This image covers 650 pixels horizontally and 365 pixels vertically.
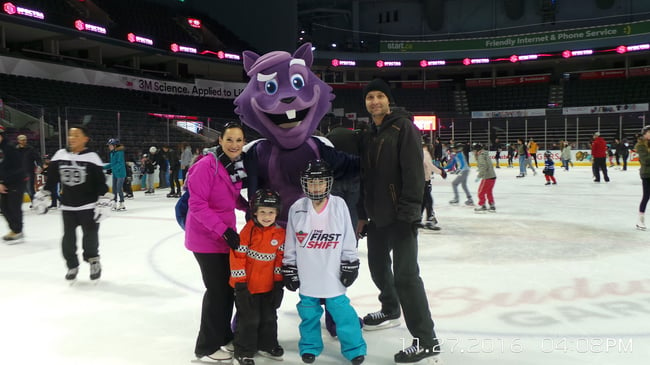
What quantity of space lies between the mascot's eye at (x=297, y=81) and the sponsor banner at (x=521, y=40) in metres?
30.0

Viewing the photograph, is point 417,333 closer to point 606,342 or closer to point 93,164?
point 606,342

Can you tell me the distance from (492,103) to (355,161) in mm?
30061

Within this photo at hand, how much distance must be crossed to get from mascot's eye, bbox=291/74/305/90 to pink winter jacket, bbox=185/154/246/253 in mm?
623

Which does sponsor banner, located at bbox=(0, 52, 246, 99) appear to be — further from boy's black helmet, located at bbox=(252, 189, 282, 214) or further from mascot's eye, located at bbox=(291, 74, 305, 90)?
boy's black helmet, located at bbox=(252, 189, 282, 214)

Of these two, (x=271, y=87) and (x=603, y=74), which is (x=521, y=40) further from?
(x=271, y=87)

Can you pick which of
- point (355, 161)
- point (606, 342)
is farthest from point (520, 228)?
point (355, 161)

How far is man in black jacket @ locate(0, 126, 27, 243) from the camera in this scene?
6.21 meters

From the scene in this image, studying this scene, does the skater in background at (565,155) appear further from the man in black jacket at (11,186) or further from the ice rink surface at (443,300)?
the man in black jacket at (11,186)

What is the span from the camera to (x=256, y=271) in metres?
2.61

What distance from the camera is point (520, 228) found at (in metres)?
6.87

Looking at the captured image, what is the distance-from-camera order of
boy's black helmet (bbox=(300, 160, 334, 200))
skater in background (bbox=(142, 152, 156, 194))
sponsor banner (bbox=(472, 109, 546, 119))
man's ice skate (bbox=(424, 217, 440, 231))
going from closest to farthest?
1. boy's black helmet (bbox=(300, 160, 334, 200))
2. man's ice skate (bbox=(424, 217, 440, 231))
3. skater in background (bbox=(142, 152, 156, 194))
4. sponsor banner (bbox=(472, 109, 546, 119))

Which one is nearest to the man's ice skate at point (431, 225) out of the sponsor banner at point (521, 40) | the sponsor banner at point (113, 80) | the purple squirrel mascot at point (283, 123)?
the purple squirrel mascot at point (283, 123)

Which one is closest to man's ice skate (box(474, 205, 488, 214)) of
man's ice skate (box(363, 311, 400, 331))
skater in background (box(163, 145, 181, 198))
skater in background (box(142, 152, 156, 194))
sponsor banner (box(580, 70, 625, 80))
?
man's ice skate (box(363, 311, 400, 331))

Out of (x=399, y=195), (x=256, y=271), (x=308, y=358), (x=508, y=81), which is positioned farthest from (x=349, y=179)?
(x=508, y=81)
